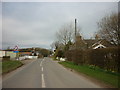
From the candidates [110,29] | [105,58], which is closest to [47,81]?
[105,58]

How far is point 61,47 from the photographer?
2179 inches

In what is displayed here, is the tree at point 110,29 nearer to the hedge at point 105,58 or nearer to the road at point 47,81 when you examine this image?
the hedge at point 105,58

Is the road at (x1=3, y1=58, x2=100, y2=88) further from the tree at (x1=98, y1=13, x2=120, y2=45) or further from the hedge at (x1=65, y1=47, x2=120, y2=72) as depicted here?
the tree at (x1=98, y1=13, x2=120, y2=45)

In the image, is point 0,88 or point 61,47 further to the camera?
point 61,47

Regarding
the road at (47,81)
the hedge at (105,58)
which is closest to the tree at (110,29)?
the hedge at (105,58)

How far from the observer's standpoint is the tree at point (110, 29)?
18922 millimetres

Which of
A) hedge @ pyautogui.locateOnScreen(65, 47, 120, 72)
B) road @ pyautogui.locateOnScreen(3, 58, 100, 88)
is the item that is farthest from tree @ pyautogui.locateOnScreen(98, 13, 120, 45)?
road @ pyautogui.locateOnScreen(3, 58, 100, 88)

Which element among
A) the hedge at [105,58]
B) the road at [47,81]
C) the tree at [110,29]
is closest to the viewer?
the road at [47,81]

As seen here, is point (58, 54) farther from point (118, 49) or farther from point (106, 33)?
point (118, 49)

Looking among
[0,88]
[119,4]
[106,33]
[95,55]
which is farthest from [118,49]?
[0,88]

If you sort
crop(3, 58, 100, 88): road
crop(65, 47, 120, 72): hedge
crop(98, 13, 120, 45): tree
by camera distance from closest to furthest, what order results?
crop(3, 58, 100, 88): road < crop(65, 47, 120, 72): hedge < crop(98, 13, 120, 45): tree

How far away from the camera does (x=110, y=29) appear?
20.0 metres

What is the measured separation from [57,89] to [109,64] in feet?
29.7

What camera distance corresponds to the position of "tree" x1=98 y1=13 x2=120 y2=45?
1892cm
